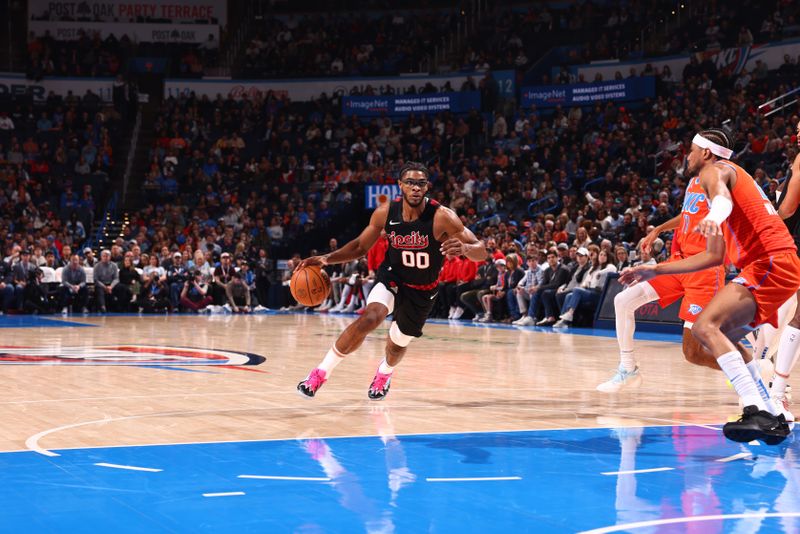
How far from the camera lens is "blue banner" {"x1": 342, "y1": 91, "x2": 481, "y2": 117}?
3215cm

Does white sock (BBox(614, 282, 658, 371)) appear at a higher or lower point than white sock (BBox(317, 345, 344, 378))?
higher

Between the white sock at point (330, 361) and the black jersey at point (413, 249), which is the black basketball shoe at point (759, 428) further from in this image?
the white sock at point (330, 361)

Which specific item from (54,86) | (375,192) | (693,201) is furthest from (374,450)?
(54,86)

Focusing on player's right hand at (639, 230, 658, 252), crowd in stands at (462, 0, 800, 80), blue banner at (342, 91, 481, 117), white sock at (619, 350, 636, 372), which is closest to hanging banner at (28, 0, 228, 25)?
blue banner at (342, 91, 481, 117)

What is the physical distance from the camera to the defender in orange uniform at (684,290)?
7590mm

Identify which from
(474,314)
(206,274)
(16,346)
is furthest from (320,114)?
(16,346)

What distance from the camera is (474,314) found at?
21328 mm

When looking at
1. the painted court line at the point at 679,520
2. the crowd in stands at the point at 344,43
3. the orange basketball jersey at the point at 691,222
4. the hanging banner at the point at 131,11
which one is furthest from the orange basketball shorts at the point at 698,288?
the hanging banner at the point at 131,11

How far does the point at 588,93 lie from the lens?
97.2 ft

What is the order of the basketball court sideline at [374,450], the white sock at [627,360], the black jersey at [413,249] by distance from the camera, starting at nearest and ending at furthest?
the basketball court sideline at [374,450]
the black jersey at [413,249]
the white sock at [627,360]

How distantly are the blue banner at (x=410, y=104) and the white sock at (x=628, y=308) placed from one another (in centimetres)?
2359

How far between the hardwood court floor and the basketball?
83cm

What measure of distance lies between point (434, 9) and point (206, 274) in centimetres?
1680

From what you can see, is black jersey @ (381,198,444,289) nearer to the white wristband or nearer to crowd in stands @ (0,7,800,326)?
the white wristband
